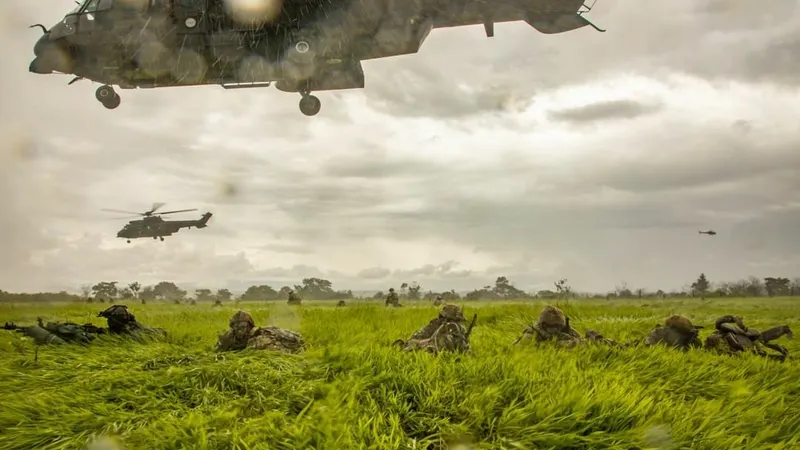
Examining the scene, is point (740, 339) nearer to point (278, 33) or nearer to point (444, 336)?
point (444, 336)

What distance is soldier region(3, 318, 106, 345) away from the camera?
6.39m

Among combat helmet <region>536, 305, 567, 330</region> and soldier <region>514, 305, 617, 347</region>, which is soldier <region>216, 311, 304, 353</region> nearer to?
soldier <region>514, 305, 617, 347</region>

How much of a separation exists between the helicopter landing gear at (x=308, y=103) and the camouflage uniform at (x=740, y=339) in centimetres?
918

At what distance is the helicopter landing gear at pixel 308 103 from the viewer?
38.7ft

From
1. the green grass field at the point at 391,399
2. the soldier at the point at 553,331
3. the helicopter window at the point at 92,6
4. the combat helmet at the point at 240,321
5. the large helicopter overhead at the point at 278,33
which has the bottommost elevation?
the green grass field at the point at 391,399

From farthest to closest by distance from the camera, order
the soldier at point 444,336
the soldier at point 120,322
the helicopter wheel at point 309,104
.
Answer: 1. the helicopter wheel at point 309,104
2. the soldier at point 120,322
3. the soldier at point 444,336

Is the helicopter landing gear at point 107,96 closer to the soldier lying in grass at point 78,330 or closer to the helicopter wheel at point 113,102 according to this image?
the helicopter wheel at point 113,102

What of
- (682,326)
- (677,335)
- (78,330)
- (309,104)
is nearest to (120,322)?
(78,330)

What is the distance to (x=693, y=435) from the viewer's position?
3.82 m

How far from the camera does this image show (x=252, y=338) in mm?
6422

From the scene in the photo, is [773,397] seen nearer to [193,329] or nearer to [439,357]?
[439,357]

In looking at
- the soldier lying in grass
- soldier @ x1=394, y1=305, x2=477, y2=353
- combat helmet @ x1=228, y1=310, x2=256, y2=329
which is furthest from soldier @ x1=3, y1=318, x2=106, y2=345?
soldier @ x1=394, y1=305, x2=477, y2=353

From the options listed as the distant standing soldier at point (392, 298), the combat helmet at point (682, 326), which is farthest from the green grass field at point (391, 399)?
the distant standing soldier at point (392, 298)

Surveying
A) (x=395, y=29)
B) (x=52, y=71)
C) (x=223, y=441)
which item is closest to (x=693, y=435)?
(x=223, y=441)
